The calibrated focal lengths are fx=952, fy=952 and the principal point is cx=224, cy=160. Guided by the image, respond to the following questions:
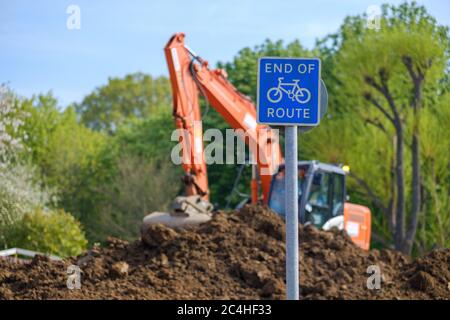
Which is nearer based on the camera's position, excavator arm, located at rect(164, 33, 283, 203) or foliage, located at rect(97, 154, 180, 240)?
excavator arm, located at rect(164, 33, 283, 203)

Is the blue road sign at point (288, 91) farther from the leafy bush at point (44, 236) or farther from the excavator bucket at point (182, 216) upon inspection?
the leafy bush at point (44, 236)

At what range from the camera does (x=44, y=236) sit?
28.8 m

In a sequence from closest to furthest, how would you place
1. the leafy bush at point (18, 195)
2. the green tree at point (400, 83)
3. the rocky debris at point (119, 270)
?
1. the rocky debris at point (119, 270)
2. the leafy bush at point (18, 195)
3. the green tree at point (400, 83)

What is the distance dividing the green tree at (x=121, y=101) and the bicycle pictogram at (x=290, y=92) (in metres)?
59.0

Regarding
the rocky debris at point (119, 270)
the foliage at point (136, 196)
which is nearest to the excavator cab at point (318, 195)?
the rocky debris at point (119, 270)

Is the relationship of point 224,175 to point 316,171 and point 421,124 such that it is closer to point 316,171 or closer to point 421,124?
point 421,124

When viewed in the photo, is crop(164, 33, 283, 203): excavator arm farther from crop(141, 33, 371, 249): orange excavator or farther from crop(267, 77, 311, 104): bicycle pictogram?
crop(267, 77, 311, 104): bicycle pictogram

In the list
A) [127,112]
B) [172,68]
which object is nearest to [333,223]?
[172,68]

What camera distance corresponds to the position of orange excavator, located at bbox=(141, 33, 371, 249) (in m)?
17.9

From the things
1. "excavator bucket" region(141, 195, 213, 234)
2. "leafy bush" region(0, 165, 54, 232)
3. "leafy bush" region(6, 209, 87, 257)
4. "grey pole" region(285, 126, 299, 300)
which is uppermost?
"grey pole" region(285, 126, 299, 300)

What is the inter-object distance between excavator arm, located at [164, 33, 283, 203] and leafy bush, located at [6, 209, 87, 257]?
34.5ft

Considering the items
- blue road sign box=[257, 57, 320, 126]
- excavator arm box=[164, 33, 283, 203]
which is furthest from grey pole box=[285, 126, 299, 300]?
excavator arm box=[164, 33, 283, 203]

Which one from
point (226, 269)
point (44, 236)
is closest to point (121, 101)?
point (44, 236)

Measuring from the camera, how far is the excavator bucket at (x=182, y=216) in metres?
15.6
